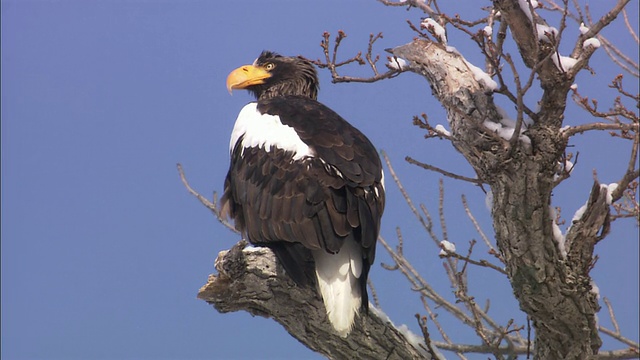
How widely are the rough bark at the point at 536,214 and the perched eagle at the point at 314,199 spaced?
584mm

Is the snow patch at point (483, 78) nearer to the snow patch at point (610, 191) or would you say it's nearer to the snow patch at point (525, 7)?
the snow patch at point (525, 7)

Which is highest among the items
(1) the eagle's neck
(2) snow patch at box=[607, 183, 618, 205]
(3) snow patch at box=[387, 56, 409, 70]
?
(1) the eagle's neck

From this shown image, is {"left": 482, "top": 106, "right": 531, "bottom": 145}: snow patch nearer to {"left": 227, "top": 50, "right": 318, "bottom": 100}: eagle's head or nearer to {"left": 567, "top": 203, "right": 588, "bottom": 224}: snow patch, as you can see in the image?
{"left": 567, "top": 203, "right": 588, "bottom": 224}: snow patch

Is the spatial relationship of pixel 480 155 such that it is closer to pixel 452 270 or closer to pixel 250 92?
pixel 452 270

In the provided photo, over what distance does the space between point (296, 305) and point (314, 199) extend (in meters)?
0.61

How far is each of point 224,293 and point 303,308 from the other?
0.44 m

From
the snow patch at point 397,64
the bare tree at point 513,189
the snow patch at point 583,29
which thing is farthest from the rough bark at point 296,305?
the snow patch at point 583,29

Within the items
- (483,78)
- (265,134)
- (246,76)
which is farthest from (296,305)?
(246,76)

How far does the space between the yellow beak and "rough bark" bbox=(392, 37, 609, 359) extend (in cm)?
199

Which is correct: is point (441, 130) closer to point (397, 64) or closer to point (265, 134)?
point (397, 64)

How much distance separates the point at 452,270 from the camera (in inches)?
208

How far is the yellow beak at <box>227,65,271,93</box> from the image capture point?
5.34 meters

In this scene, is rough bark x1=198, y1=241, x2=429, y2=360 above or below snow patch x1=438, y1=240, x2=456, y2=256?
below

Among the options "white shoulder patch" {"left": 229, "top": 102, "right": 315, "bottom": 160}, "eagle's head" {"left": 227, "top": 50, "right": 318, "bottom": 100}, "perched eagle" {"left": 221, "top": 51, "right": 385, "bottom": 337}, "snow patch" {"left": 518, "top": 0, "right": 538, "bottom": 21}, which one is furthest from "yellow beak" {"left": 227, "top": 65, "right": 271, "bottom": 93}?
"snow patch" {"left": 518, "top": 0, "right": 538, "bottom": 21}
